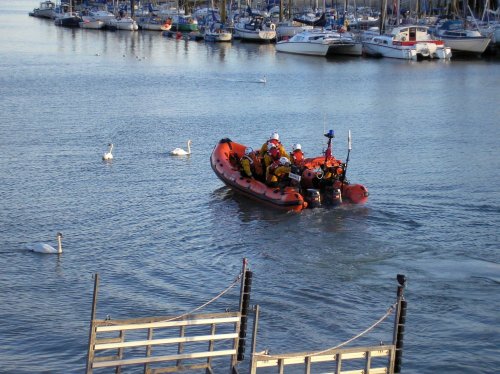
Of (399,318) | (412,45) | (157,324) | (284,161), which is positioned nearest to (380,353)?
(399,318)

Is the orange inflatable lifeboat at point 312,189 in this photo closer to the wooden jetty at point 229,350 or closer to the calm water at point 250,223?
the calm water at point 250,223

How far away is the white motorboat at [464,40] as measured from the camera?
2744 inches

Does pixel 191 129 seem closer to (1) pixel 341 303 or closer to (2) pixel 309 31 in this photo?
(1) pixel 341 303

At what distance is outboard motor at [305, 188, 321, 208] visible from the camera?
25062 millimetres

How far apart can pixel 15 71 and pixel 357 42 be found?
2566cm

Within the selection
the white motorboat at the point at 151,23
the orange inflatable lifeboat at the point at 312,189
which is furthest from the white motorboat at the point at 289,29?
the orange inflatable lifeboat at the point at 312,189

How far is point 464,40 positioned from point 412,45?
448cm

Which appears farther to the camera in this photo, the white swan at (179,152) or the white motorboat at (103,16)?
the white motorboat at (103,16)

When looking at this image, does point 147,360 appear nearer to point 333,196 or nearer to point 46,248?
point 46,248

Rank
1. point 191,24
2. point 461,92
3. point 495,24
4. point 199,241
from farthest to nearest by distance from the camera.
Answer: point 191,24
point 495,24
point 461,92
point 199,241

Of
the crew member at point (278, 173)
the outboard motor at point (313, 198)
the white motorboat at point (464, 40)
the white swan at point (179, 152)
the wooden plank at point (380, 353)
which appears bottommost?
the white swan at point (179, 152)

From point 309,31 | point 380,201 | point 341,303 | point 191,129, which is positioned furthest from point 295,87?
point 341,303

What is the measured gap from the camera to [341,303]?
1883 cm

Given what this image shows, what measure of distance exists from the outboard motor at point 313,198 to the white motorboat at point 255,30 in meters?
58.9
